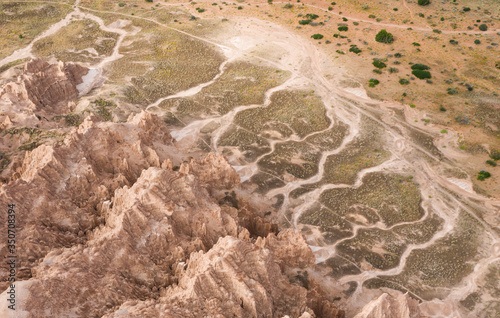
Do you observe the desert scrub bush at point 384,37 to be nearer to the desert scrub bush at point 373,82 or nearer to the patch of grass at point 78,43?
the desert scrub bush at point 373,82

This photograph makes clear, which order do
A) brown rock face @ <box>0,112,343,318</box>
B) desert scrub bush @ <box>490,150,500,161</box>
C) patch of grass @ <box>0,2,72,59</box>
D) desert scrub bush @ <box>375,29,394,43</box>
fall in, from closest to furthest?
brown rock face @ <box>0,112,343,318</box>
desert scrub bush @ <box>490,150,500,161</box>
patch of grass @ <box>0,2,72,59</box>
desert scrub bush @ <box>375,29,394,43</box>

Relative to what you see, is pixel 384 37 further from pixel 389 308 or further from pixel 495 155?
pixel 389 308

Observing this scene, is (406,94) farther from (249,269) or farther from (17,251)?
(17,251)

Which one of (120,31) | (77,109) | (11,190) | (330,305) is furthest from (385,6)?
(11,190)

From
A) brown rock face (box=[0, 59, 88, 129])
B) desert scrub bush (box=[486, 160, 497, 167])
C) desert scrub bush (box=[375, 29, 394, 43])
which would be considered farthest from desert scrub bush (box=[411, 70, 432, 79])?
brown rock face (box=[0, 59, 88, 129])

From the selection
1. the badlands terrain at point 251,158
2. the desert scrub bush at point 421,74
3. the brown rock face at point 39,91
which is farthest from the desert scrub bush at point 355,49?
the brown rock face at point 39,91

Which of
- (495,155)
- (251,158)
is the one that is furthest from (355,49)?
(251,158)

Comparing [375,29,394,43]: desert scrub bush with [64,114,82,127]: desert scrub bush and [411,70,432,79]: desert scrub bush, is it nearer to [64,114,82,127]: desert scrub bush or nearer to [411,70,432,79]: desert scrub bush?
[411,70,432,79]: desert scrub bush

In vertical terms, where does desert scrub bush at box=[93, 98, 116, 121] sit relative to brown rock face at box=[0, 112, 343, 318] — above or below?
below
